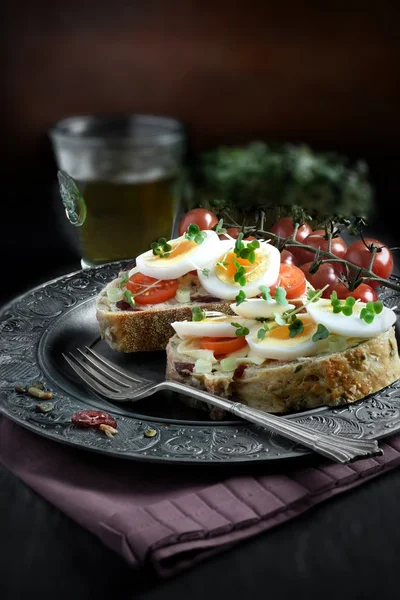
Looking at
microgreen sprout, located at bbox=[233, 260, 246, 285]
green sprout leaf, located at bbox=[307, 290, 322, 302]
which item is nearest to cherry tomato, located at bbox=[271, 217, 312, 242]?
microgreen sprout, located at bbox=[233, 260, 246, 285]

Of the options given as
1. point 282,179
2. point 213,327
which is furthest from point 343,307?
point 282,179

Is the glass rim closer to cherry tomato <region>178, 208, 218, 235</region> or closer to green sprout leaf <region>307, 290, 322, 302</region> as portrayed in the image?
cherry tomato <region>178, 208, 218, 235</region>

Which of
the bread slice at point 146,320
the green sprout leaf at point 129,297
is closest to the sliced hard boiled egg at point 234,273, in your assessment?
the bread slice at point 146,320

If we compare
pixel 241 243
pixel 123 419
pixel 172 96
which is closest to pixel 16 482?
pixel 123 419

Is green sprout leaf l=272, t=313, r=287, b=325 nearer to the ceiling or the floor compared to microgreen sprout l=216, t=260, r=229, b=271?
nearer to the ceiling

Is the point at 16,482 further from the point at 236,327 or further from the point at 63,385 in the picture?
the point at 236,327

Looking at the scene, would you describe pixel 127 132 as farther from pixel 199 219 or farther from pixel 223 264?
pixel 223 264
